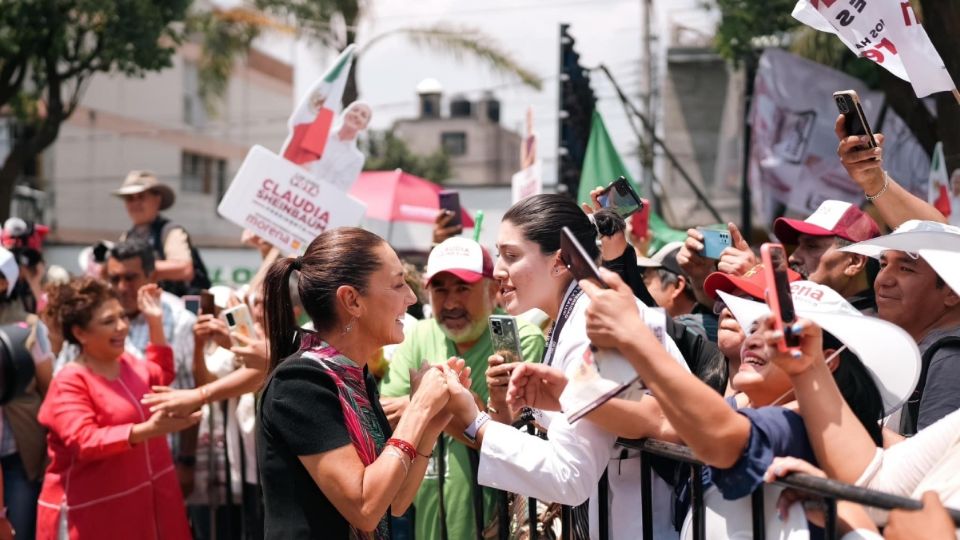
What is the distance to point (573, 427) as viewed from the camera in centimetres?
308

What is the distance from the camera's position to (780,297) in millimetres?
2494

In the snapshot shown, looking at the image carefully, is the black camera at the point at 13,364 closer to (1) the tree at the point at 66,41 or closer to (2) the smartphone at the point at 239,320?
(2) the smartphone at the point at 239,320

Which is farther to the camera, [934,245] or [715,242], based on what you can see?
[715,242]

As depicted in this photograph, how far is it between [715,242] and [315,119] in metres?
2.86

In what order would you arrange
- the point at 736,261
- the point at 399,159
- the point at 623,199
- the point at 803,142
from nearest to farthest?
the point at 736,261 → the point at 623,199 → the point at 803,142 → the point at 399,159

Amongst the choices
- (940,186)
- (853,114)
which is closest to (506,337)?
(853,114)

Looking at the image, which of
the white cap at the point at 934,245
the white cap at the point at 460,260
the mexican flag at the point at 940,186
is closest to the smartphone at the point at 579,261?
the white cap at the point at 934,245

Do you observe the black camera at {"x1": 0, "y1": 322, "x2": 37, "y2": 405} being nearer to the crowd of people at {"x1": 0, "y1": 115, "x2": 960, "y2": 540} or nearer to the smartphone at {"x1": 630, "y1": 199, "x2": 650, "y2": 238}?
the crowd of people at {"x1": 0, "y1": 115, "x2": 960, "y2": 540}

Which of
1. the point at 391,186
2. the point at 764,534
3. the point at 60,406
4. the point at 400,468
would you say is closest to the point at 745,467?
the point at 764,534

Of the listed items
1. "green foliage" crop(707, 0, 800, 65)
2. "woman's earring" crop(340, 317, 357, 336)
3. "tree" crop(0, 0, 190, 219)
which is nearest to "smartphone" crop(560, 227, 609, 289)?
"woman's earring" crop(340, 317, 357, 336)

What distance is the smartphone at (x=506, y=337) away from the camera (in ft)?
11.6

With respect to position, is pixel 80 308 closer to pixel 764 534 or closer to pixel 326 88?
pixel 326 88

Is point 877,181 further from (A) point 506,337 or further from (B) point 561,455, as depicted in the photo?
(B) point 561,455

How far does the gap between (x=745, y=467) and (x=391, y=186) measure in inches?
407
